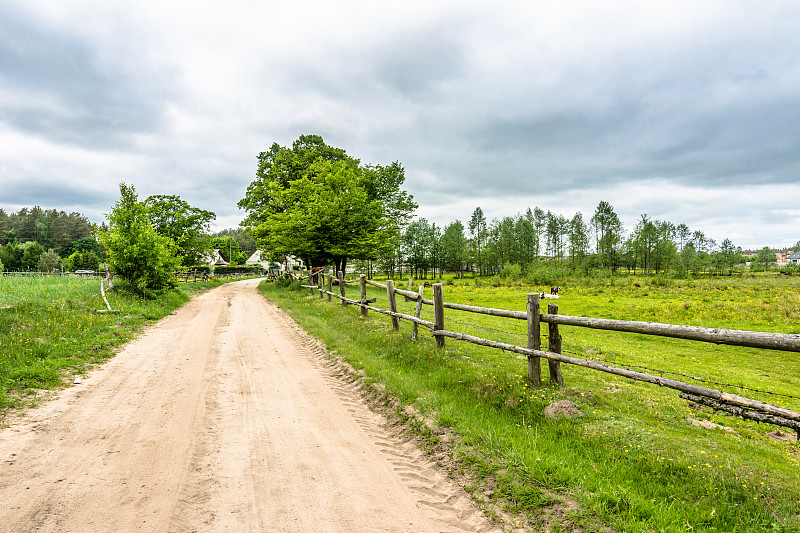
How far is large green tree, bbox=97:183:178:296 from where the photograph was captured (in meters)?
18.0

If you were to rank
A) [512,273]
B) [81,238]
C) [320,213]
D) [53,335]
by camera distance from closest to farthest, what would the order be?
[53,335]
[320,213]
[512,273]
[81,238]

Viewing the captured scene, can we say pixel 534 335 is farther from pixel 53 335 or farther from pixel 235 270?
pixel 235 270

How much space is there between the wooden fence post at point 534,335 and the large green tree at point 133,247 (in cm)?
1919

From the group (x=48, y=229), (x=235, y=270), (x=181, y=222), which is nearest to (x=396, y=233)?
(x=181, y=222)

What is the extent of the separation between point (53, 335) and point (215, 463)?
812cm

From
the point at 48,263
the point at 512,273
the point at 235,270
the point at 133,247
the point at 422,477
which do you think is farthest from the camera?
the point at 235,270

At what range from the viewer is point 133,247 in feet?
58.0

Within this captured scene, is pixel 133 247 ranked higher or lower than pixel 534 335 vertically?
higher

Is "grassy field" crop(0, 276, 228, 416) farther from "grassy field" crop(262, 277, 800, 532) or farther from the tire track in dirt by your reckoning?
"grassy field" crop(262, 277, 800, 532)

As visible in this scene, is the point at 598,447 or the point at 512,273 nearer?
the point at 598,447

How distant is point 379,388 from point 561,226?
90.2 m

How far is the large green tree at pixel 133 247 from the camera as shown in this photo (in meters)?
18.0

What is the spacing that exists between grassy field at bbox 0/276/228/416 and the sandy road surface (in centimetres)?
65

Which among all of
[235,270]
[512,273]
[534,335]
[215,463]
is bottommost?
[215,463]
